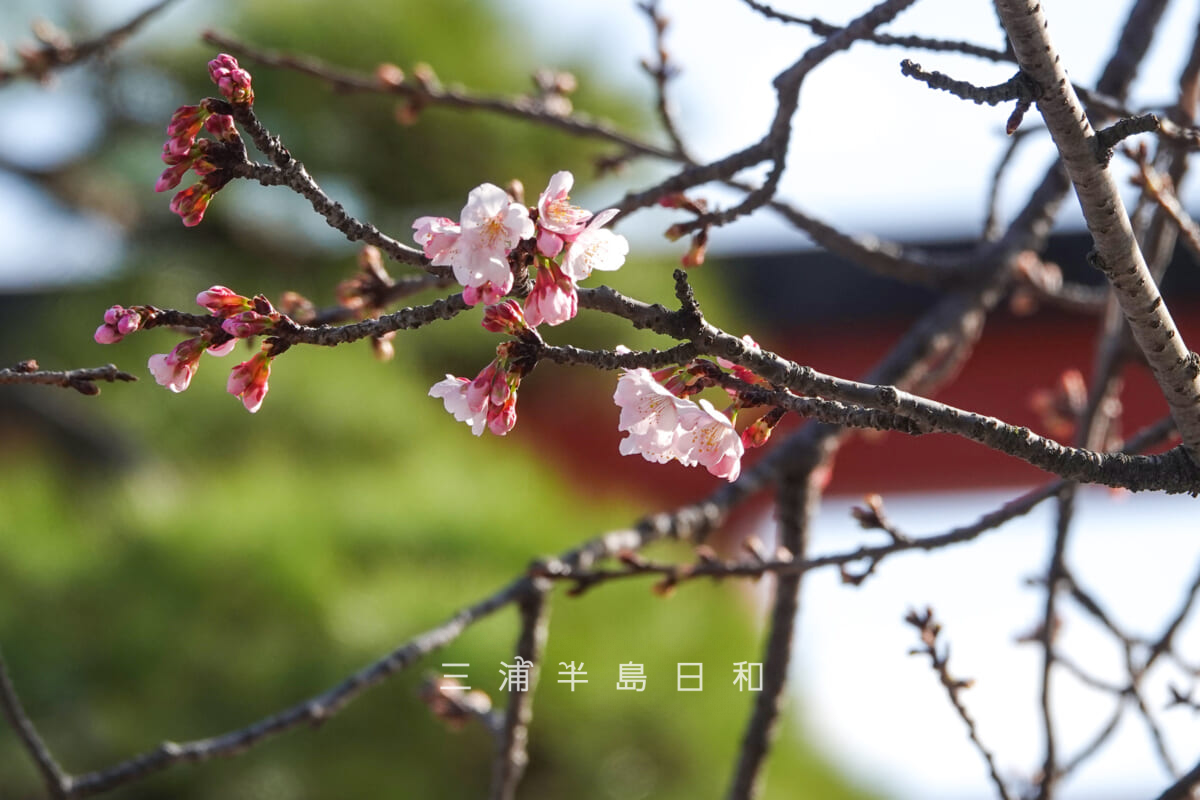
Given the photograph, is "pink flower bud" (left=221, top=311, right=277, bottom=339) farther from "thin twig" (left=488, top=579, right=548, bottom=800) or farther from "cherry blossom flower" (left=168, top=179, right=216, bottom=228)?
"thin twig" (left=488, top=579, right=548, bottom=800)

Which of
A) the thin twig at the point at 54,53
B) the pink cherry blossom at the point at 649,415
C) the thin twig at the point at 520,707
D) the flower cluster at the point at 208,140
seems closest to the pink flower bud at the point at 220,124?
the flower cluster at the point at 208,140

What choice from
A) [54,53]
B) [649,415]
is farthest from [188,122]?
[54,53]

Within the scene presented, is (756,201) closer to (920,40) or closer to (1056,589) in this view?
(920,40)

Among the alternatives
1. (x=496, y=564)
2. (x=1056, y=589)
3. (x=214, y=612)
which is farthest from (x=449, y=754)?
(x=1056, y=589)

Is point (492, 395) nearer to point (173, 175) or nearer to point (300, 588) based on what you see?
point (173, 175)

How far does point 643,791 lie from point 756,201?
63.6 inches

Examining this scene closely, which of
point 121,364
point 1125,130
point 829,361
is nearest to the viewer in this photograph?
point 1125,130

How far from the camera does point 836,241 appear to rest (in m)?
0.96

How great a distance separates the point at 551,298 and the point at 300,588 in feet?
5.55

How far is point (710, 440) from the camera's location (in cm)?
55

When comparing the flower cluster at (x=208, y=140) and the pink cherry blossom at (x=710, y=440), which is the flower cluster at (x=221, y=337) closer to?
the flower cluster at (x=208, y=140)

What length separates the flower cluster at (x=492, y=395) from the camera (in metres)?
0.50

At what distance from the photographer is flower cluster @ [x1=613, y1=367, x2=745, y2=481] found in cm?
Result: 53

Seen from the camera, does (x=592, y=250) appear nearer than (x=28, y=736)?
Yes
